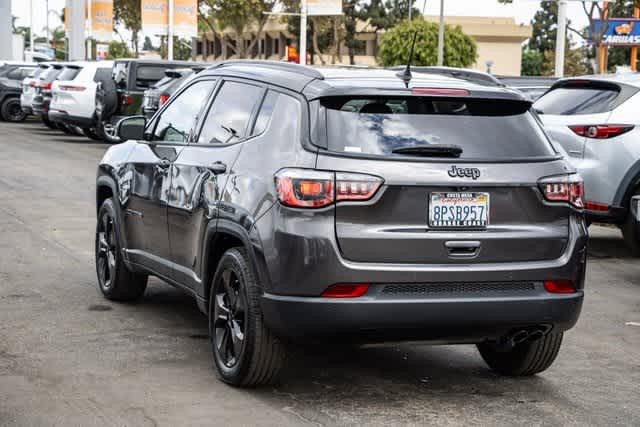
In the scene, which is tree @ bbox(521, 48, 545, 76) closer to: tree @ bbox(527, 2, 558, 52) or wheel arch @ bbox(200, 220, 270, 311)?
tree @ bbox(527, 2, 558, 52)

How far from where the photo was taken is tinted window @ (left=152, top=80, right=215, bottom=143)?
25.2ft

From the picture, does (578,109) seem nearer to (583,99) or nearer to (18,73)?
(583,99)

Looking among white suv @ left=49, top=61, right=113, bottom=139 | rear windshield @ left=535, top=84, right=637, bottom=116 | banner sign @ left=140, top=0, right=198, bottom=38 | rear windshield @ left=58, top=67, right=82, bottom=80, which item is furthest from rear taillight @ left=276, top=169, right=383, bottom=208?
banner sign @ left=140, top=0, right=198, bottom=38

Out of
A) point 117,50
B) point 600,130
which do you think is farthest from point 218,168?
point 117,50

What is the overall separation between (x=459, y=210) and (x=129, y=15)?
91902mm

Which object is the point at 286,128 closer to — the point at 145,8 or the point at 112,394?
the point at 112,394

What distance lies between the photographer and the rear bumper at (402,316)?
5984mm

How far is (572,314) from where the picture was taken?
6449 millimetres

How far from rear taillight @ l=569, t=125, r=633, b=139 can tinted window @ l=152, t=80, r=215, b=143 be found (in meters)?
5.14

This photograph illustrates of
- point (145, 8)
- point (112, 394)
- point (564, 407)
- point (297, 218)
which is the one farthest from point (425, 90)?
point (145, 8)

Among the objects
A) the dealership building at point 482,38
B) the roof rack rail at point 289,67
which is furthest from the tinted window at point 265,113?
the dealership building at point 482,38

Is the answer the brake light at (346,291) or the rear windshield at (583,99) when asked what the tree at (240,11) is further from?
the brake light at (346,291)

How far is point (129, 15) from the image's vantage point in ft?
313

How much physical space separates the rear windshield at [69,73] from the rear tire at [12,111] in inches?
348
